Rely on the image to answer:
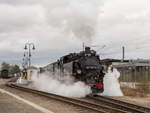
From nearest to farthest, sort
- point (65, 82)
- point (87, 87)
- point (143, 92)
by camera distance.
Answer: point (87, 87) < point (65, 82) < point (143, 92)

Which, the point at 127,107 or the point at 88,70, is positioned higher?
the point at 88,70

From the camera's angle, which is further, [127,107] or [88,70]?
[88,70]

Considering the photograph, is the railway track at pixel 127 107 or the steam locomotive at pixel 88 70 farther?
the steam locomotive at pixel 88 70

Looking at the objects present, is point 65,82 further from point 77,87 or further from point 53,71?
point 53,71

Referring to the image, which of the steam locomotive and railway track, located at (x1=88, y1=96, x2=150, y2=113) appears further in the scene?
the steam locomotive

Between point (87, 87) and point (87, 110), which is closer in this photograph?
point (87, 110)

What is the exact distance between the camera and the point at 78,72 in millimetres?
16188

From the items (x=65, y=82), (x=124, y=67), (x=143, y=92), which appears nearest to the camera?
(x=65, y=82)

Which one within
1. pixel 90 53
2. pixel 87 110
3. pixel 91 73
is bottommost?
pixel 87 110

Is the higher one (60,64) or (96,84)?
(60,64)

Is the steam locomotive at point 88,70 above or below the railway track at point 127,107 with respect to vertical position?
above

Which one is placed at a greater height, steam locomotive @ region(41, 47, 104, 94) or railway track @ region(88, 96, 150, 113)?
steam locomotive @ region(41, 47, 104, 94)

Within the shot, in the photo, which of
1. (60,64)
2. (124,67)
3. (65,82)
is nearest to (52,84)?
(60,64)

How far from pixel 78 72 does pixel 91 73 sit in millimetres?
882
